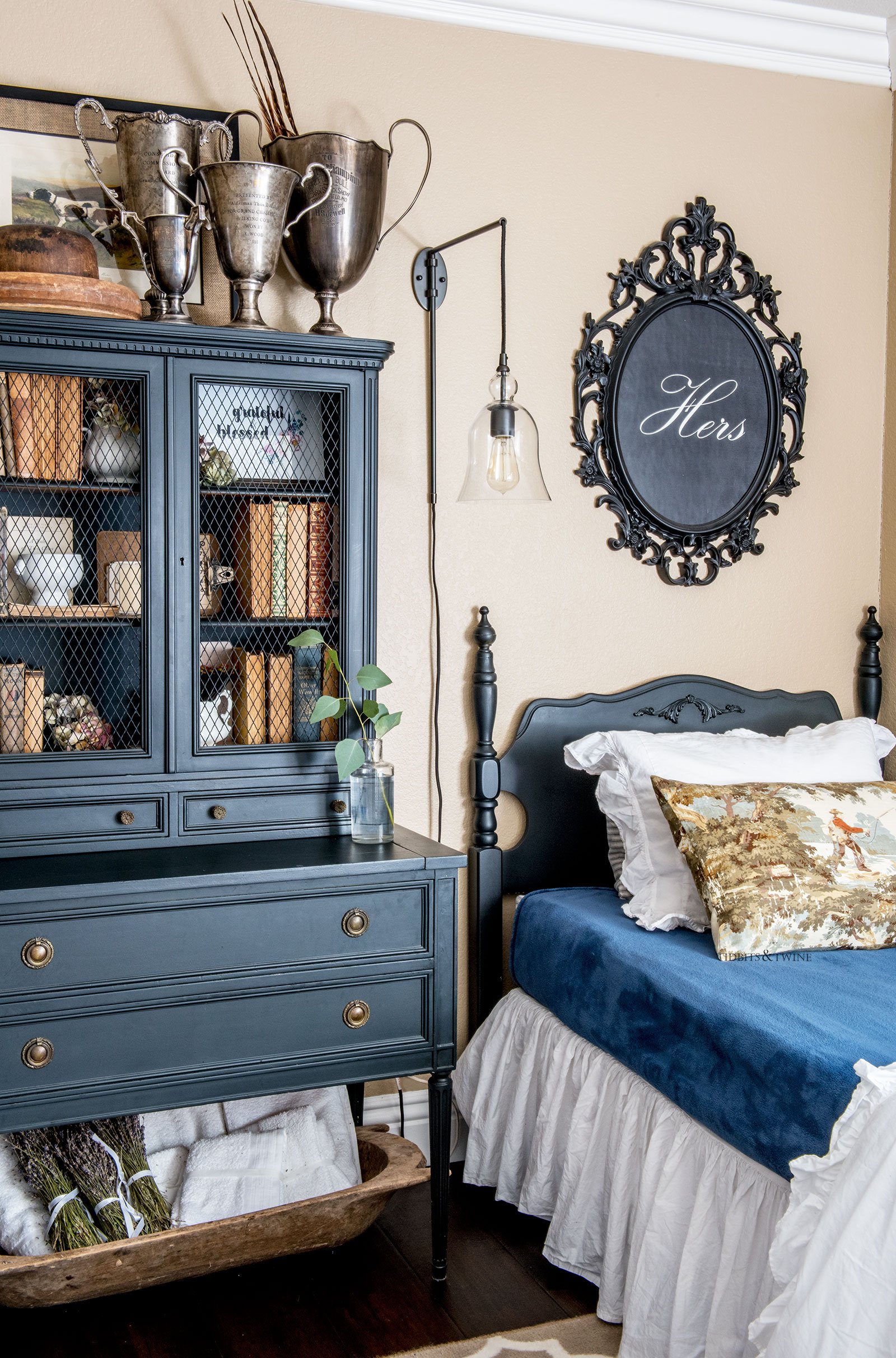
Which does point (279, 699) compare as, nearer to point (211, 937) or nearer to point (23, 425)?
point (211, 937)

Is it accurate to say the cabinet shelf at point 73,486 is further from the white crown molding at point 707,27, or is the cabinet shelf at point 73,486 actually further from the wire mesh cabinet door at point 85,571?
the white crown molding at point 707,27

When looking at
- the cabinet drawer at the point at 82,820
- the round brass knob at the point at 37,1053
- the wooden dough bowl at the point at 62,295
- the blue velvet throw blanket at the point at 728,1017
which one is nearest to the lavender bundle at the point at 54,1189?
the round brass knob at the point at 37,1053

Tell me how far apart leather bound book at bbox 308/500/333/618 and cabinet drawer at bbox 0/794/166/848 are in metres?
0.48

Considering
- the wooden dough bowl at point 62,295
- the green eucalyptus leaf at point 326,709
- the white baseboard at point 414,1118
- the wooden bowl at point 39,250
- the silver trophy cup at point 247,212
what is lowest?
the white baseboard at point 414,1118

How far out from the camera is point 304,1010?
2.03 m

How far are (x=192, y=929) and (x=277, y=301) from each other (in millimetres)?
1368

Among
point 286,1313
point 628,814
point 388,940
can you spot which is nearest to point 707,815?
point 628,814

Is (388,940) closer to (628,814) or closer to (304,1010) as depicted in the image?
(304,1010)

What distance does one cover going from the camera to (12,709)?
207cm

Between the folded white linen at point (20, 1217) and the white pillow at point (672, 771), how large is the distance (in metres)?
1.23

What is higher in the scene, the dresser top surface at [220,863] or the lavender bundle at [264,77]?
the lavender bundle at [264,77]

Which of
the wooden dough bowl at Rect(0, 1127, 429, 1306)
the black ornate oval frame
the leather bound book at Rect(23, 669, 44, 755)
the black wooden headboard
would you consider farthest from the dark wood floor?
the black ornate oval frame

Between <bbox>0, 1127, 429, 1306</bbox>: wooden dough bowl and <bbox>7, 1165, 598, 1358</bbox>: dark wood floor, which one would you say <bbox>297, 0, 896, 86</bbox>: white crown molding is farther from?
<bbox>7, 1165, 598, 1358</bbox>: dark wood floor

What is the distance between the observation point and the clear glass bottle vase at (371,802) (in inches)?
87.3
